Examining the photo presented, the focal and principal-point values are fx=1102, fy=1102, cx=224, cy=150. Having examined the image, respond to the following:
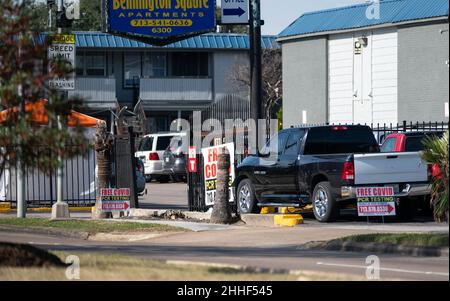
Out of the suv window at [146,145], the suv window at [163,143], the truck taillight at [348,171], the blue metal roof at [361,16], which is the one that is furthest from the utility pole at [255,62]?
the suv window at [146,145]

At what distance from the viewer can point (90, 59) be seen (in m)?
64.0

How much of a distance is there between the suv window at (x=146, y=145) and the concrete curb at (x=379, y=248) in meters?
27.7

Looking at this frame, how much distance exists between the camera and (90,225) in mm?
24328

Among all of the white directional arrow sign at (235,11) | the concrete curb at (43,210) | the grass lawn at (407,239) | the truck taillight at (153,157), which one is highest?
the white directional arrow sign at (235,11)

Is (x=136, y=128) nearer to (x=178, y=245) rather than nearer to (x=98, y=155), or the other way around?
(x=98, y=155)

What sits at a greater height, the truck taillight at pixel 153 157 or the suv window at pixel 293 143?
the suv window at pixel 293 143

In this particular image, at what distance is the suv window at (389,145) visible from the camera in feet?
88.4

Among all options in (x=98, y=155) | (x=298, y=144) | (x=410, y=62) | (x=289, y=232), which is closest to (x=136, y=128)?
(x=98, y=155)

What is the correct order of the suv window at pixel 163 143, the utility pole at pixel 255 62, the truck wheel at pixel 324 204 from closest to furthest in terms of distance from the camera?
the truck wheel at pixel 324 204
the utility pole at pixel 255 62
the suv window at pixel 163 143

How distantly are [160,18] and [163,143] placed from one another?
553 inches

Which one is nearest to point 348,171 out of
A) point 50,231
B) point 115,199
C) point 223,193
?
point 223,193

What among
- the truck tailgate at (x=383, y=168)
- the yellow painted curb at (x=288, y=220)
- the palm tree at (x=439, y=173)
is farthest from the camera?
the yellow painted curb at (x=288, y=220)

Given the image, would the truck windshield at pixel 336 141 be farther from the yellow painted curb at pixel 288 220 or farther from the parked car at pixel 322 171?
the yellow painted curb at pixel 288 220

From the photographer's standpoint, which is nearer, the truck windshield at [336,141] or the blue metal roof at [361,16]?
the truck windshield at [336,141]
